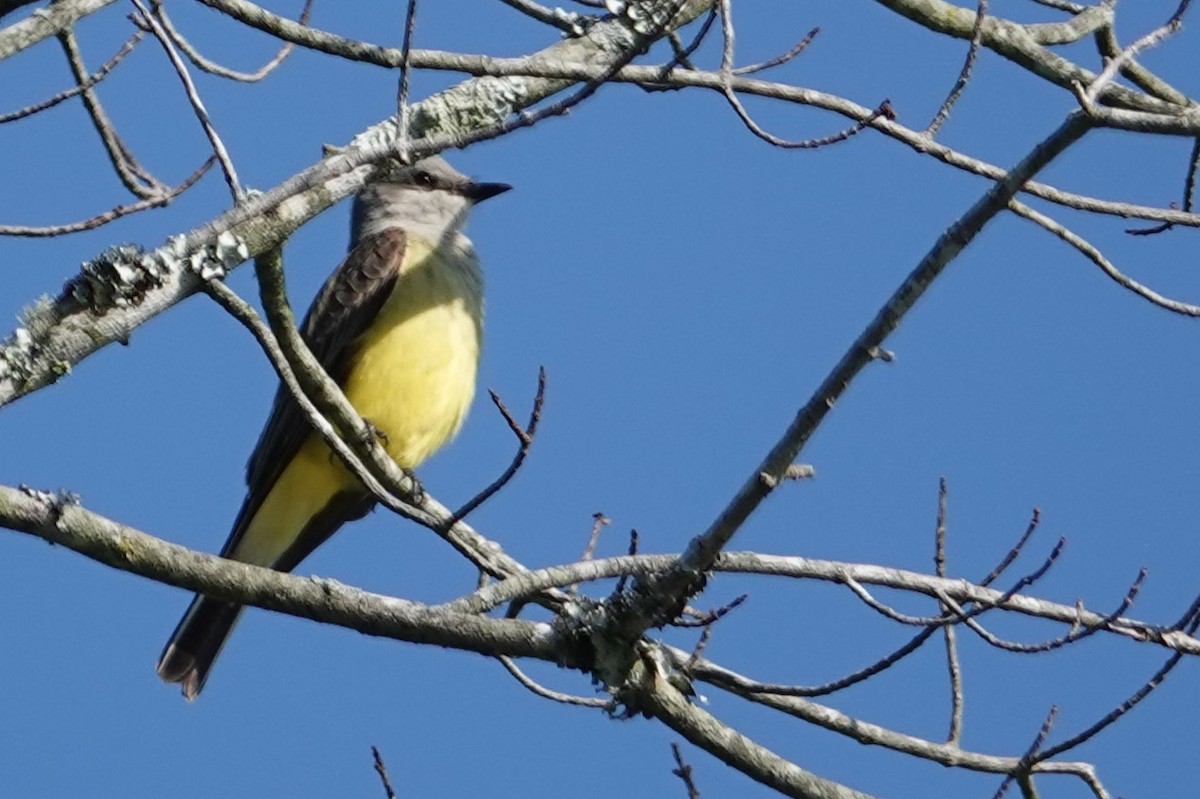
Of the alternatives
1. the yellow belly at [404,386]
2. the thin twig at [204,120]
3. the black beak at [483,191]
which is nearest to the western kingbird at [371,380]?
the yellow belly at [404,386]

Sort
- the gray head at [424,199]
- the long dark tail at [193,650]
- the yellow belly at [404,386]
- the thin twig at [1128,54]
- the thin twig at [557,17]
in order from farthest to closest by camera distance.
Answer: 1. the gray head at [424,199]
2. the yellow belly at [404,386]
3. the long dark tail at [193,650]
4. the thin twig at [557,17]
5. the thin twig at [1128,54]

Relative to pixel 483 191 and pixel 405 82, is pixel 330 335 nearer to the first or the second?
pixel 483 191

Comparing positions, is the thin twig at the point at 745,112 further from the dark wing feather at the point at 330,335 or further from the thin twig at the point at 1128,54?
the dark wing feather at the point at 330,335

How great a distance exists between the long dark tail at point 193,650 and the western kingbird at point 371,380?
0.06 meters

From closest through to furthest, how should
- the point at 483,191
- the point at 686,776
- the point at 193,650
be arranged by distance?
the point at 686,776 → the point at 193,650 → the point at 483,191

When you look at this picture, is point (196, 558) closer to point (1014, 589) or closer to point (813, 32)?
point (1014, 589)

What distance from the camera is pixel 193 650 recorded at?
6023mm

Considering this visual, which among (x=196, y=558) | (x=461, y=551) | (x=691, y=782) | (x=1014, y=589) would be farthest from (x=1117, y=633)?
(x=196, y=558)

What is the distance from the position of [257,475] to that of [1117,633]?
3.69 m

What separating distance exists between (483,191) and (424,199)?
0.27 meters

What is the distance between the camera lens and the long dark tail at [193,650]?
602 cm

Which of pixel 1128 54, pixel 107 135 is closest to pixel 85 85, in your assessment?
pixel 107 135

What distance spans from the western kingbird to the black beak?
0.52 meters

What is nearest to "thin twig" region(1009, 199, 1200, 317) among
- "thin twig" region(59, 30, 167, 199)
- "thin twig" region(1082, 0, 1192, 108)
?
"thin twig" region(1082, 0, 1192, 108)
